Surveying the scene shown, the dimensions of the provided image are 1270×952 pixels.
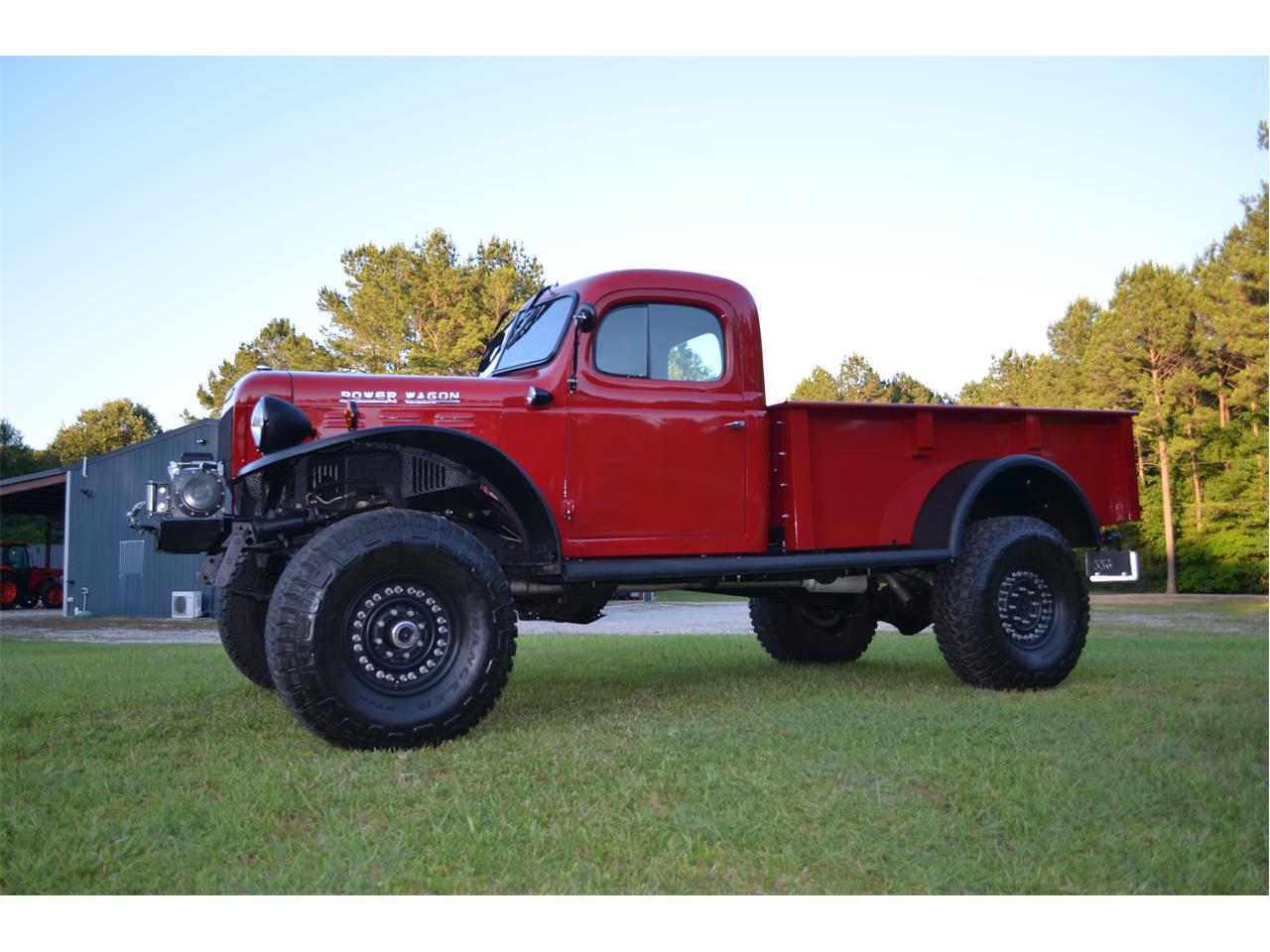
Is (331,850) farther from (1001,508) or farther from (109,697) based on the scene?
(1001,508)

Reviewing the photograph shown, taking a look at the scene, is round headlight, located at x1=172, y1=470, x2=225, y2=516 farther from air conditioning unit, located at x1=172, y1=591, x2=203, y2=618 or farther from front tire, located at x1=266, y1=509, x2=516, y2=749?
air conditioning unit, located at x1=172, y1=591, x2=203, y2=618

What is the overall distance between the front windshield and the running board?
1191 millimetres

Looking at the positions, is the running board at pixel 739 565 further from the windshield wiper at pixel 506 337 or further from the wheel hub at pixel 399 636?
the windshield wiper at pixel 506 337

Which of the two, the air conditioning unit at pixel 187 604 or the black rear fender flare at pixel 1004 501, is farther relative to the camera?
the air conditioning unit at pixel 187 604

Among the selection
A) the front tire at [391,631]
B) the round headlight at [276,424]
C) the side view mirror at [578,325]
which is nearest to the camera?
the front tire at [391,631]

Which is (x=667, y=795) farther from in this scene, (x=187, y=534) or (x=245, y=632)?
(x=245, y=632)

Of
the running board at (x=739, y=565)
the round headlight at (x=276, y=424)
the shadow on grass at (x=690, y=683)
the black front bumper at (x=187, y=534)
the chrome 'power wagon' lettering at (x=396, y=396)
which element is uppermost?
the chrome 'power wagon' lettering at (x=396, y=396)

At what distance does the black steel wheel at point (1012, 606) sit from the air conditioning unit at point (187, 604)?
637 inches

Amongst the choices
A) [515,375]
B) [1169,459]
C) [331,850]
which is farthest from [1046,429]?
[1169,459]

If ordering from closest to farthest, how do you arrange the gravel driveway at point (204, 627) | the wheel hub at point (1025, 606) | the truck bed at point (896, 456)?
1. the truck bed at point (896, 456)
2. the wheel hub at point (1025, 606)
3. the gravel driveway at point (204, 627)

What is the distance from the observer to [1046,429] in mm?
6500

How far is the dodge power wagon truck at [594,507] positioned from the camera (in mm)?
4434

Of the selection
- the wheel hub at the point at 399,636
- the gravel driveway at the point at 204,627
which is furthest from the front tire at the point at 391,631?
the gravel driveway at the point at 204,627

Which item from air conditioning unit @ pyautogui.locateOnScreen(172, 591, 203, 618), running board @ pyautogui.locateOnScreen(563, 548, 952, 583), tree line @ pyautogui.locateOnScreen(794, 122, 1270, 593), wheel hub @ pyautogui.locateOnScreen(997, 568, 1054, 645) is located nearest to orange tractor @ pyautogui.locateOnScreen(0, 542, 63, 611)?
air conditioning unit @ pyautogui.locateOnScreen(172, 591, 203, 618)
